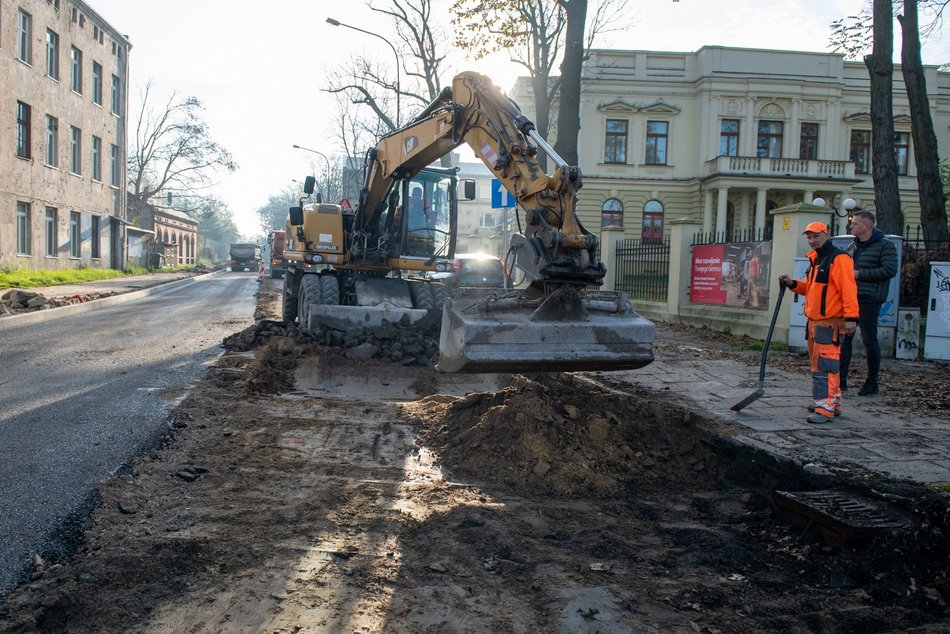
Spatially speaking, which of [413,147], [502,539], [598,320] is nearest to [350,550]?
[502,539]

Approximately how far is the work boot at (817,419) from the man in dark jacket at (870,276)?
1.33 metres

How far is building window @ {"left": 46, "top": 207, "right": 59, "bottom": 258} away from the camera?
27.2 meters

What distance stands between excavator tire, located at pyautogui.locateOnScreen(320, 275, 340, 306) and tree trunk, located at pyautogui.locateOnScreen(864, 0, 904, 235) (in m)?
10.5

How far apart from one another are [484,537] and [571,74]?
14.7 meters

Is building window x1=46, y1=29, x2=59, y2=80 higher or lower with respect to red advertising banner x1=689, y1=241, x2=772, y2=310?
higher

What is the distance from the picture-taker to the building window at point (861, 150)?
1531 inches

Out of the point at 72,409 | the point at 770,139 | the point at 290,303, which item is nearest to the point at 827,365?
the point at 72,409

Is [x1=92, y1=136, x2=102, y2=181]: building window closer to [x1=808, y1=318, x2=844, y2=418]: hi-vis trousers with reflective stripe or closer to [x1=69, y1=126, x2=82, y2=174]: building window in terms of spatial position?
[x1=69, y1=126, x2=82, y2=174]: building window

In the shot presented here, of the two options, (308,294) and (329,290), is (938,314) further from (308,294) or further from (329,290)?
(308,294)

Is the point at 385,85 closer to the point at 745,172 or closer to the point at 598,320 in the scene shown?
the point at 745,172

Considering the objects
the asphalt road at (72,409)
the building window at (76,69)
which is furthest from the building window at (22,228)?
the asphalt road at (72,409)

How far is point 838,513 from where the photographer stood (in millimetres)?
3812

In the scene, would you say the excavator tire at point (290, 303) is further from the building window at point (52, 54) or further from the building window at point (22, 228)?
the building window at point (52, 54)

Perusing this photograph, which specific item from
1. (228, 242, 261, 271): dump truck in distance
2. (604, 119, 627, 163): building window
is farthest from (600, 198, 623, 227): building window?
(228, 242, 261, 271): dump truck in distance
